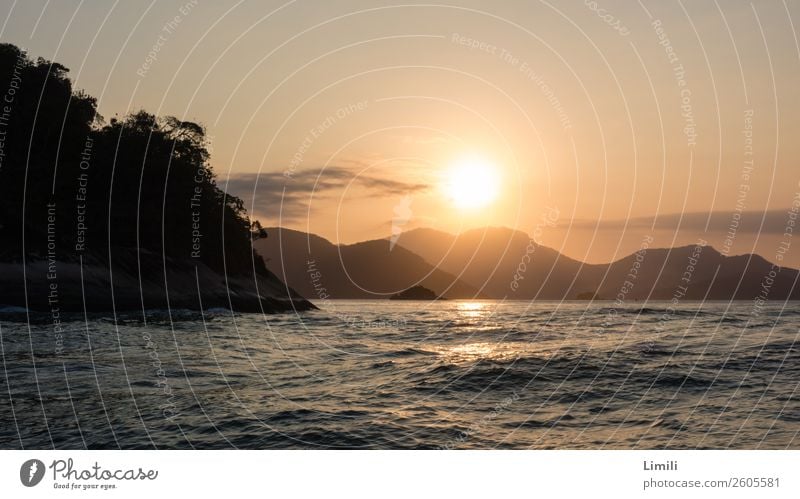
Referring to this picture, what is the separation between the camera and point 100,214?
71250 millimetres

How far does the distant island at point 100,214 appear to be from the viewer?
55500 millimetres

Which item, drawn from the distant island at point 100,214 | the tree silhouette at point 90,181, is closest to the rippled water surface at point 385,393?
the distant island at point 100,214

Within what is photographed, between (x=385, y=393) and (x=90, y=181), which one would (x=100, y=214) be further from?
(x=385, y=393)

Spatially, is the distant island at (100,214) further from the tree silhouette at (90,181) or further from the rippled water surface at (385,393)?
the rippled water surface at (385,393)

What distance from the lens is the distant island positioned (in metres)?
55.5

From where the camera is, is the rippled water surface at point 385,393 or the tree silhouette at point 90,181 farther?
the tree silhouette at point 90,181

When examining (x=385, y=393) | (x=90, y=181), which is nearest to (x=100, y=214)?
(x=90, y=181)

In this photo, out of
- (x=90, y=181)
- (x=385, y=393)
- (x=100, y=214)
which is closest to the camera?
(x=385, y=393)

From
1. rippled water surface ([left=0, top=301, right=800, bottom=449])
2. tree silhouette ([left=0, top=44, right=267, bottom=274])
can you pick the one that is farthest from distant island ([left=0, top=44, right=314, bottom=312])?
rippled water surface ([left=0, top=301, right=800, bottom=449])

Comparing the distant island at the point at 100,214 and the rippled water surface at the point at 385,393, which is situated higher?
the distant island at the point at 100,214

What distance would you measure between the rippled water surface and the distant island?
15337 millimetres

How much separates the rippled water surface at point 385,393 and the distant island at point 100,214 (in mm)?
15337

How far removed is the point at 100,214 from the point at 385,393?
5814 cm
